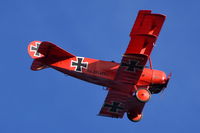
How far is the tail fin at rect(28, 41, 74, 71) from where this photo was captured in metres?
20.6

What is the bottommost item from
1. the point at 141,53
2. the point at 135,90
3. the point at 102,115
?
the point at 102,115

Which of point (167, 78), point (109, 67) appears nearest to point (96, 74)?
point (109, 67)

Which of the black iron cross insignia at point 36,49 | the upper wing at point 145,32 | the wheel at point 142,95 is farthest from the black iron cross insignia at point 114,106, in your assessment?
the black iron cross insignia at point 36,49

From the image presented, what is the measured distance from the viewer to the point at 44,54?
2081cm

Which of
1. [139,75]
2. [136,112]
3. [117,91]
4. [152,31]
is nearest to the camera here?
[152,31]

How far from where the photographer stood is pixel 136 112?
2389cm

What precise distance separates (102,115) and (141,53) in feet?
17.3

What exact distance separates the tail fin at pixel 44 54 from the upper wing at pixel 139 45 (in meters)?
2.67

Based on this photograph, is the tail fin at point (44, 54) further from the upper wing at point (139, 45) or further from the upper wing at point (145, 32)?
the upper wing at point (145, 32)

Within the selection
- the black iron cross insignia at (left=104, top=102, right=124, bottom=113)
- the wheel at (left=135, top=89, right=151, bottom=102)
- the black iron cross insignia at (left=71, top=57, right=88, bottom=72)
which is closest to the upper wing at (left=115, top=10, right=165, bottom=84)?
the wheel at (left=135, top=89, right=151, bottom=102)

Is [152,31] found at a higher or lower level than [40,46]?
higher

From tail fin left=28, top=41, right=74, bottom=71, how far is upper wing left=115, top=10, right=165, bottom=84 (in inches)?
105

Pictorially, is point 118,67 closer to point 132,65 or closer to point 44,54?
point 132,65

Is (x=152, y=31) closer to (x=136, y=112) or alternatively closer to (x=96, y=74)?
(x=96, y=74)
